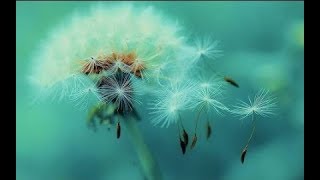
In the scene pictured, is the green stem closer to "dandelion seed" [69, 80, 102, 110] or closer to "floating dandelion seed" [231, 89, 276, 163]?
"dandelion seed" [69, 80, 102, 110]

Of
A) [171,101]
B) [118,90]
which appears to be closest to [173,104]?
[171,101]

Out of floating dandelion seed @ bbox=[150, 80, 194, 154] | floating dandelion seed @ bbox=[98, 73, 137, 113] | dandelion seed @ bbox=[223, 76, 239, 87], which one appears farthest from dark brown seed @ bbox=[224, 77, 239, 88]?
floating dandelion seed @ bbox=[98, 73, 137, 113]

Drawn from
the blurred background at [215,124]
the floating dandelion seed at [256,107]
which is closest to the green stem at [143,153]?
the blurred background at [215,124]

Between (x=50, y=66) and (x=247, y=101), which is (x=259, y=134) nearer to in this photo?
(x=247, y=101)

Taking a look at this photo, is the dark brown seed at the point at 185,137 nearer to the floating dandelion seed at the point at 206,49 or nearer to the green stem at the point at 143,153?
the green stem at the point at 143,153

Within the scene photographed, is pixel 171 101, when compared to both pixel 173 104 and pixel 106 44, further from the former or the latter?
pixel 106 44

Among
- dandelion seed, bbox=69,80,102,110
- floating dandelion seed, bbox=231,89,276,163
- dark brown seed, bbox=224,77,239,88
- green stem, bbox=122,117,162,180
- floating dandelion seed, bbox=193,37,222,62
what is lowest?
green stem, bbox=122,117,162,180
